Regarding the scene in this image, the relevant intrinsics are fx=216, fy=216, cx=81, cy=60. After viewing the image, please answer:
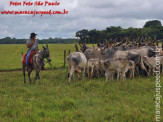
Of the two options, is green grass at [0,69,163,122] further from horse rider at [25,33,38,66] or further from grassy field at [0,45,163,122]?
horse rider at [25,33,38,66]

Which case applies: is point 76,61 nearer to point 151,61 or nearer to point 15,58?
point 151,61

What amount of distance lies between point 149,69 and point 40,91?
7.87 metres

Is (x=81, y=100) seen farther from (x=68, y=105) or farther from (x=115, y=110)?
(x=115, y=110)

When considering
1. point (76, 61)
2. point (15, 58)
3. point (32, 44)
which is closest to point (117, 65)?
point (76, 61)

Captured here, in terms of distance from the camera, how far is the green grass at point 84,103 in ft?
23.0

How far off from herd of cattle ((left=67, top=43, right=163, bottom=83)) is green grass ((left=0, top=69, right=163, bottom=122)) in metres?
A: 1.70

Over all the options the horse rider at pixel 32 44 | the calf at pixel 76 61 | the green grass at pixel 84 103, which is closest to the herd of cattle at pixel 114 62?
the calf at pixel 76 61

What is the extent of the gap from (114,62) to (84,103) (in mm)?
4946

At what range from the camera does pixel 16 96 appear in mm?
10117

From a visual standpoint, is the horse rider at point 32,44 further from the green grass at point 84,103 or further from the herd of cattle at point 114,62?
the green grass at point 84,103

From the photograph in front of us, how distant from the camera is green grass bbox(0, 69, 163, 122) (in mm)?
7023

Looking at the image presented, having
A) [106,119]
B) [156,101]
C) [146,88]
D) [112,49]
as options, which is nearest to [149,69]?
[112,49]

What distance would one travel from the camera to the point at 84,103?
8477 millimetres

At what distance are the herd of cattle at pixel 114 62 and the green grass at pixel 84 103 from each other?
1.70 meters
